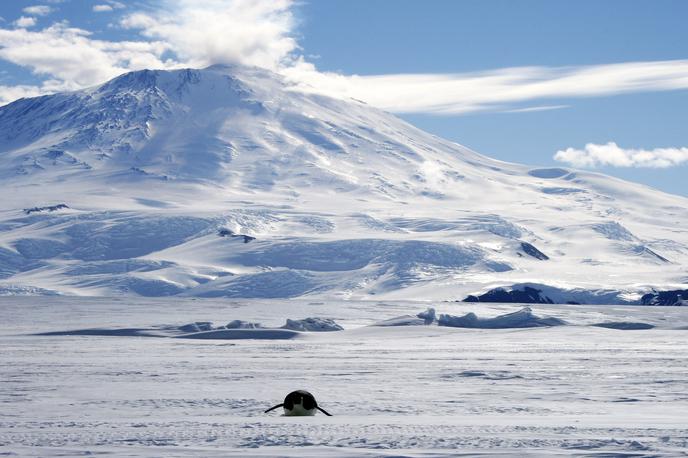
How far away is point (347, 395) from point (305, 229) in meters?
119

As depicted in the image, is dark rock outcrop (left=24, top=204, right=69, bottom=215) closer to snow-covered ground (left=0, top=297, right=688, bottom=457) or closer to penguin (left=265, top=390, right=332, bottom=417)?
snow-covered ground (left=0, top=297, right=688, bottom=457)

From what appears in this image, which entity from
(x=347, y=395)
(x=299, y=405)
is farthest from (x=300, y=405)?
(x=347, y=395)

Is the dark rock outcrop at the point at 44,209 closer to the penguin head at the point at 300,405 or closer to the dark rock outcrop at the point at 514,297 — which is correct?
the dark rock outcrop at the point at 514,297

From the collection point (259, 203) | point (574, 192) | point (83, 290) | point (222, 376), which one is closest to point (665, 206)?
point (574, 192)

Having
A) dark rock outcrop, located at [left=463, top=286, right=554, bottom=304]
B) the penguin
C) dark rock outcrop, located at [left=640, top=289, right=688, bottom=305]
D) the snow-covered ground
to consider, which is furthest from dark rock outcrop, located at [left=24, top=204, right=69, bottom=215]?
the penguin

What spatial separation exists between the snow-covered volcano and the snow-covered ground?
63907mm

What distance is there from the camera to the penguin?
52.1 feet

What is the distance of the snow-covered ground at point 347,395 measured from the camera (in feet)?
41.8

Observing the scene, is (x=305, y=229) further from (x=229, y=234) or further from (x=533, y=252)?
(x=533, y=252)

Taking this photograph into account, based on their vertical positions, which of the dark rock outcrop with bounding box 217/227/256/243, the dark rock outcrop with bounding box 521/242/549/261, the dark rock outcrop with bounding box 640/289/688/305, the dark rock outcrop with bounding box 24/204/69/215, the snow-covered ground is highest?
the dark rock outcrop with bounding box 24/204/69/215

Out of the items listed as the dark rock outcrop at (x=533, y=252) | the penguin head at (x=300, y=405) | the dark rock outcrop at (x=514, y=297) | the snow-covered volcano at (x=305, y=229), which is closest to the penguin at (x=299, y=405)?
the penguin head at (x=300, y=405)

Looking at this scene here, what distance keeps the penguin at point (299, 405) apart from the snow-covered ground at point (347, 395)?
0.47 meters

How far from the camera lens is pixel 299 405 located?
15875 millimetres

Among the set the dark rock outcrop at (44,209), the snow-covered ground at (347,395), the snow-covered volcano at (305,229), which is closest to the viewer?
the snow-covered ground at (347,395)
